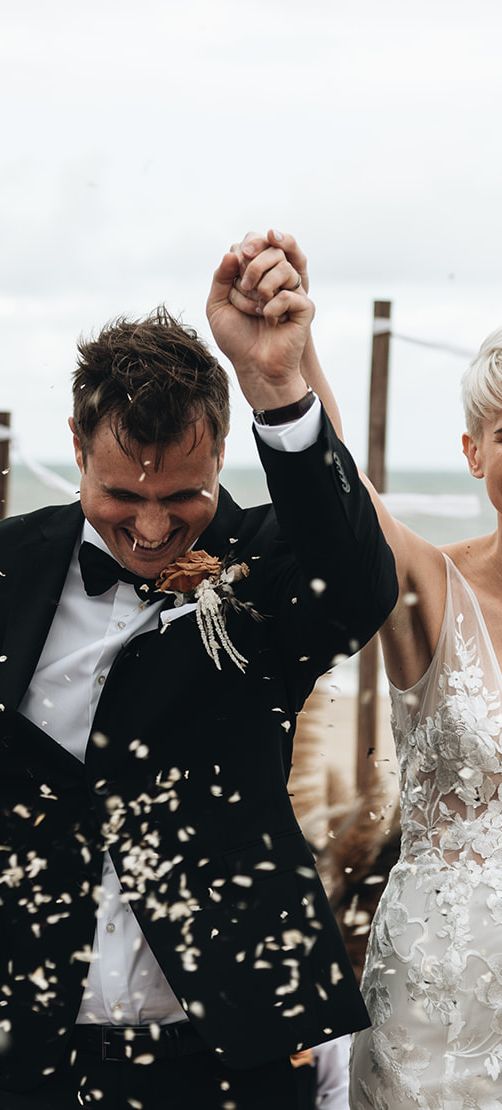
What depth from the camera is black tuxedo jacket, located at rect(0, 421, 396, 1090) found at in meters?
2.77

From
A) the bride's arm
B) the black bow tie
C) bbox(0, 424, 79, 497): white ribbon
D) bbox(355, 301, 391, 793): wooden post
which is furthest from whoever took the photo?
bbox(0, 424, 79, 497): white ribbon

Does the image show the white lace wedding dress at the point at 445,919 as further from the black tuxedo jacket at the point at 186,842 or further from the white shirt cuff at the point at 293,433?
the white shirt cuff at the point at 293,433

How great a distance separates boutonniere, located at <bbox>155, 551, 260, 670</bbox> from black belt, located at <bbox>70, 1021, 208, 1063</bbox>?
0.73 m

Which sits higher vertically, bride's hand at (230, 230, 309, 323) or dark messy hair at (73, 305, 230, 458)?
bride's hand at (230, 230, 309, 323)

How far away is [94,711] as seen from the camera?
2875 mm

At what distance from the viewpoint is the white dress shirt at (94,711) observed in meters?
2.81

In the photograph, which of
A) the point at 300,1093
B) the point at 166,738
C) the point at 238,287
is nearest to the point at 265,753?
the point at 166,738

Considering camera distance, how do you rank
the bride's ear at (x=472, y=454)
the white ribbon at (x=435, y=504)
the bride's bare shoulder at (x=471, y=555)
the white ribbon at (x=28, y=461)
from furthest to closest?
the white ribbon at (x=28, y=461) < the white ribbon at (x=435, y=504) < the bride's bare shoulder at (x=471, y=555) < the bride's ear at (x=472, y=454)

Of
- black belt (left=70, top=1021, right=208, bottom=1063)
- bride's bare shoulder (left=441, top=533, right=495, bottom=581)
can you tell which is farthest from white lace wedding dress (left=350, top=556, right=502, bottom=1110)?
black belt (left=70, top=1021, right=208, bottom=1063)

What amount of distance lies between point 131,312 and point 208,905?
131cm

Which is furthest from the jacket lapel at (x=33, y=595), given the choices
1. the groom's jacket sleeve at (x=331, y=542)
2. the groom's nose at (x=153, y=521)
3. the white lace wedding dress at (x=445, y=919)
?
the white lace wedding dress at (x=445, y=919)

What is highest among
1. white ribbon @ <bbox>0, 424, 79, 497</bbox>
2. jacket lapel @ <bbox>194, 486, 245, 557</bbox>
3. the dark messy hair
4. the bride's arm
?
the dark messy hair

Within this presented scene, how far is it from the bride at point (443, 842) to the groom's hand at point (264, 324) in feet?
1.49

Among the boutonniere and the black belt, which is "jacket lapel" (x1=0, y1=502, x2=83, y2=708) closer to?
the boutonniere
